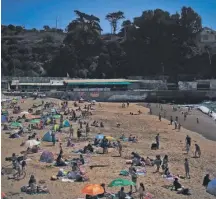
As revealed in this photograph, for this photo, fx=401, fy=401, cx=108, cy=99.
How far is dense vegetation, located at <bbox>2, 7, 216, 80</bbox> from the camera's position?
82.9 meters

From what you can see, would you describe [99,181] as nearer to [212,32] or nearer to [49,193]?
[49,193]

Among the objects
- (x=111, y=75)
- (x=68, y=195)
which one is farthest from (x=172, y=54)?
(x=68, y=195)

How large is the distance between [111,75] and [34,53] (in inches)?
997

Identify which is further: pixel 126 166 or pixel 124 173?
pixel 126 166

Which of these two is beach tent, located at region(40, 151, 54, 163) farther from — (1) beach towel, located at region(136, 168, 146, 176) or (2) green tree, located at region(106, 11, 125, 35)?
(2) green tree, located at region(106, 11, 125, 35)

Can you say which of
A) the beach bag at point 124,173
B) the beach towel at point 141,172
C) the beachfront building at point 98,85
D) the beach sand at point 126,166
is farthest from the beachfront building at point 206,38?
the beach bag at point 124,173

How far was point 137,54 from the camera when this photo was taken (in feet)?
280

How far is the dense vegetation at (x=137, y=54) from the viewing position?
82938 millimetres

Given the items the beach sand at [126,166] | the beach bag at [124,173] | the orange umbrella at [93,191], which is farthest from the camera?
the beach bag at [124,173]

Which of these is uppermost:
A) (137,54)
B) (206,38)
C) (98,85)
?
(206,38)

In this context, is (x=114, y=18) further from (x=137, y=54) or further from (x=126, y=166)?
(x=126, y=166)

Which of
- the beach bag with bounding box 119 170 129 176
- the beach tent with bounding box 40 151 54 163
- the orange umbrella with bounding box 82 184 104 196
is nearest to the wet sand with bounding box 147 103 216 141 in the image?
the beach bag with bounding box 119 170 129 176

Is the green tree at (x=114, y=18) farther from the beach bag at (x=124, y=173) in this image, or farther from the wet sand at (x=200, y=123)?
the beach bag at (x=124, y=173)

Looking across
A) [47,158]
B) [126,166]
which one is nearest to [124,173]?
[126,166]
